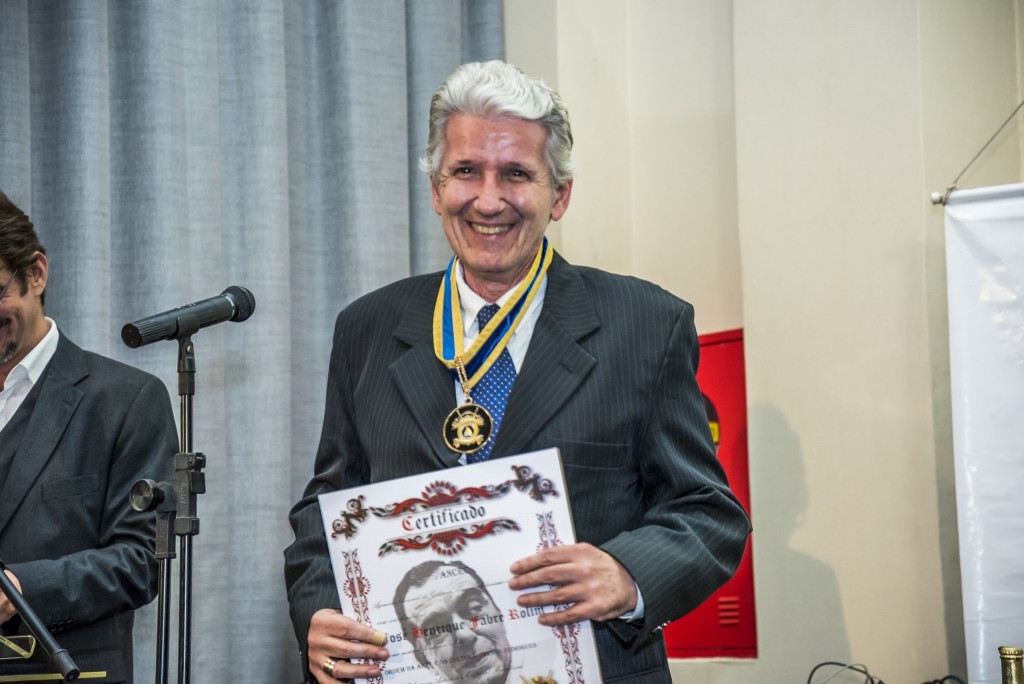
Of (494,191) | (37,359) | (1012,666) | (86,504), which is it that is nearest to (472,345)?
(494,191)

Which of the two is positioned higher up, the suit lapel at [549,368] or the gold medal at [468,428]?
the suit lapel at [549,368]

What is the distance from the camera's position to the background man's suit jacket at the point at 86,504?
88.8 inches

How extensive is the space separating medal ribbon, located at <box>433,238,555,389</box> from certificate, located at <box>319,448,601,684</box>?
322 mm

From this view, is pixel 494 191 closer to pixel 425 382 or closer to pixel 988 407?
pixel 425 382

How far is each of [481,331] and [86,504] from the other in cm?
93

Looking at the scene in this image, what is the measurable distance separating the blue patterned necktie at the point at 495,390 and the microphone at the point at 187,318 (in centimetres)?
50

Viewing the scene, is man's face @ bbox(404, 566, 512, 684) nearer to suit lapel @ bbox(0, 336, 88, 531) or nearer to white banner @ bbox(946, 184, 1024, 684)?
suit lapel @ bbox(0, 336, 88, 531)

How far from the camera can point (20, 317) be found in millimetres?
2449

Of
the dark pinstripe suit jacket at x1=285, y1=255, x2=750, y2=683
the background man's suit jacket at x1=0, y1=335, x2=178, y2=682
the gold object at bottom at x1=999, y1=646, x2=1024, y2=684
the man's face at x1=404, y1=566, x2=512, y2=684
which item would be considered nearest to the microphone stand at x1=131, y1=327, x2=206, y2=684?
the dark pinstripe suit jacket at x1=285, y1=255, x2=750, y2=683

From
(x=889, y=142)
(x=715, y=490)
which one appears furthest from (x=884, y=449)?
(x=715, y=490)

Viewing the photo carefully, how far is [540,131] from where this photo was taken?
80.7 inches

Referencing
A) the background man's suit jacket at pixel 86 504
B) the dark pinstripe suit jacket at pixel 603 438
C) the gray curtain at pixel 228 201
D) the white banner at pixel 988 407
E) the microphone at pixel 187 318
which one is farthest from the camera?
the gray curtain at pixel 228 201

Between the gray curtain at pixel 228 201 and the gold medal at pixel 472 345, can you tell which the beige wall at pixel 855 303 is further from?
the gold medal at pixel 472 345

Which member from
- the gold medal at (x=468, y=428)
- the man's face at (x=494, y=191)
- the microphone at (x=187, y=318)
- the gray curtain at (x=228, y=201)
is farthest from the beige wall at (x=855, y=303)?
the microphone at (x=187, y=318)
